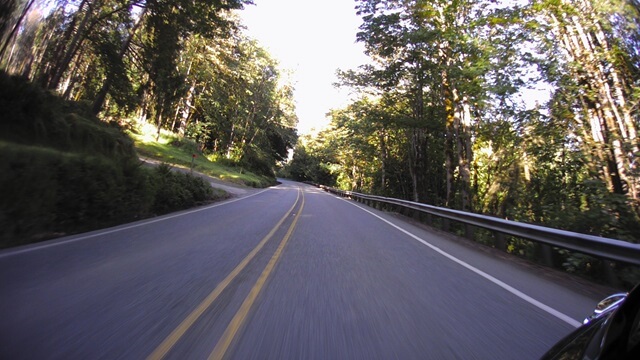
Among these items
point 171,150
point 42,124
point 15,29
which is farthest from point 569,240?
point 171,150

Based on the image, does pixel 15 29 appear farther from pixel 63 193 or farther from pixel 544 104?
pixel 544 104

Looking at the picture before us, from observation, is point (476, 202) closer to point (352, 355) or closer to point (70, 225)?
point (70, 225)

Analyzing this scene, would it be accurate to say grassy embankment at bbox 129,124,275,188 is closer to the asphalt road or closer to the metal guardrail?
the asphalt road

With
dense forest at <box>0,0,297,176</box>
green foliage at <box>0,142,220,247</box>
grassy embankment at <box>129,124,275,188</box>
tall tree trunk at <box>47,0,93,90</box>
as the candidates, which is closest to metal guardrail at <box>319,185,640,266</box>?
green foliage at <box>0,142,220,247</box>

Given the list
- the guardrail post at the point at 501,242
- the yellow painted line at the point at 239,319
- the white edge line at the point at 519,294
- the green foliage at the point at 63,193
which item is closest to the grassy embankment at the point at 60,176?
the green foliage at the point at 63,193

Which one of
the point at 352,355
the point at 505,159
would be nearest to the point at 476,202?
the point at 505,159

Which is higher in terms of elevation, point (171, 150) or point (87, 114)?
point (87, 114)

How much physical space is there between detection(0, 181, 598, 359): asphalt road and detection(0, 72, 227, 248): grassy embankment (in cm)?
106

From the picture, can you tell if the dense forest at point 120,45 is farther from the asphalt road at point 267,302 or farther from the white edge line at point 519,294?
the white edge line at point 519,294

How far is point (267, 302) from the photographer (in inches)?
185

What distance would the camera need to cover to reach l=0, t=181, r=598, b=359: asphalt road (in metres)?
3.47

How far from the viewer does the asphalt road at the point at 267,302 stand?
11.4ft

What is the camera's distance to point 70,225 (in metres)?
9.48

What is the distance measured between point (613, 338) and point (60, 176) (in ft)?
34.1
